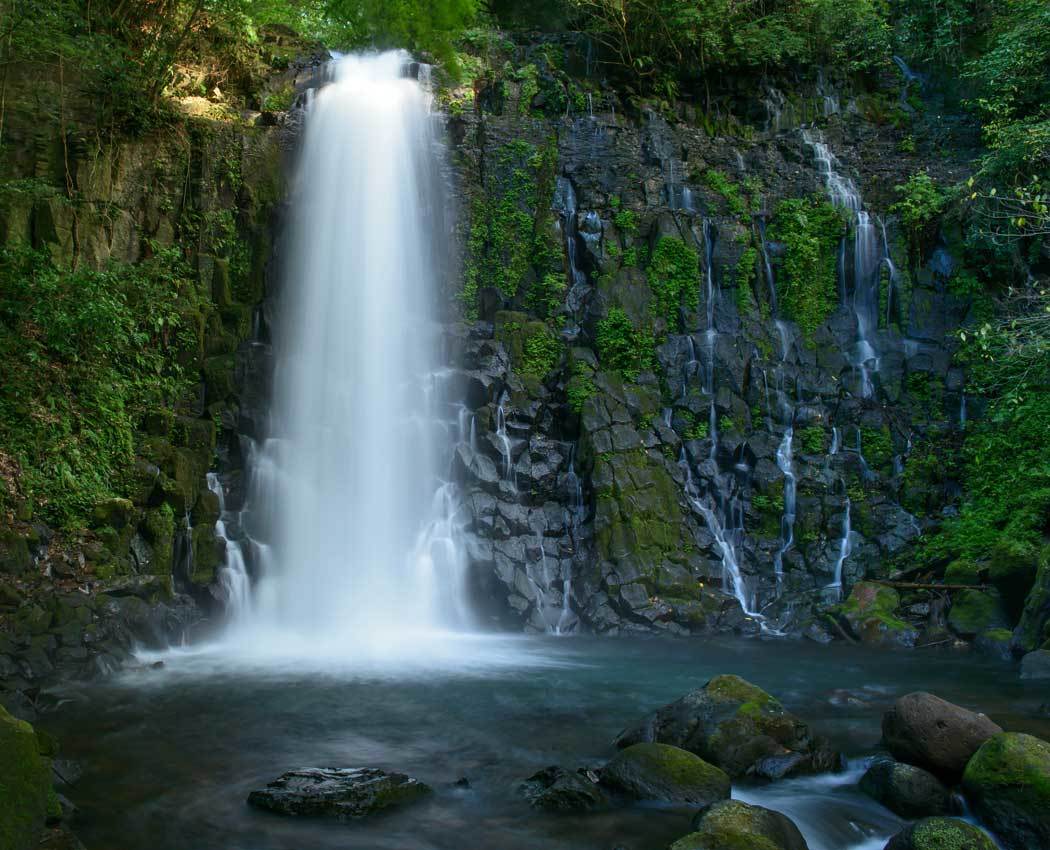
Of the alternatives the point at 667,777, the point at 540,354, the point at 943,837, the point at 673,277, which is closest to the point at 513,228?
the point at 540,354

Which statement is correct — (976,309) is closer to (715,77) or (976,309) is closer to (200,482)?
(715,77)

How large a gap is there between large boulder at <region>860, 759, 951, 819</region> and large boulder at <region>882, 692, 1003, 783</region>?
0.17 meters

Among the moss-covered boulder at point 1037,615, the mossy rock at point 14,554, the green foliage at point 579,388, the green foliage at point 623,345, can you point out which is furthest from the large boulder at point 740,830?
the green foliage at point 623,345

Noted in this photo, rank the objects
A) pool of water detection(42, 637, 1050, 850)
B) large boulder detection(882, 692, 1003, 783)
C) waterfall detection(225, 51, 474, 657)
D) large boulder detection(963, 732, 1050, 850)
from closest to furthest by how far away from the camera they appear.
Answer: large boulder detection(963, 732, 1050, 850) < pool of water detection(42, 637, 1050, 850) < large boulder detection(882, 692, 1003, 783) < waterfall detection(225, 51, 474, 657)

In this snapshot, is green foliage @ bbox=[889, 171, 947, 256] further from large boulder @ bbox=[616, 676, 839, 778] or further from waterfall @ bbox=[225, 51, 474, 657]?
large boulder @ bbox=[616, 676, 839, 778]

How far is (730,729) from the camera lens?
7.95m

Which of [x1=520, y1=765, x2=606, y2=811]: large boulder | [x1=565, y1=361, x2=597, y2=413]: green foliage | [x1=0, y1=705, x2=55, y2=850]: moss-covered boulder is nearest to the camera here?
[x1=0, y1=705, x2=55, y2=850]: moss-covered boulder

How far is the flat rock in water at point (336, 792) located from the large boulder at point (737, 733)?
249 centimetres

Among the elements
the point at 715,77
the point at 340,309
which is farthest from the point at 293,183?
the point at 715,77

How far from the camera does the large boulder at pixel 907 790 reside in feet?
22.5

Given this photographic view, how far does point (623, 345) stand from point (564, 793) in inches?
497

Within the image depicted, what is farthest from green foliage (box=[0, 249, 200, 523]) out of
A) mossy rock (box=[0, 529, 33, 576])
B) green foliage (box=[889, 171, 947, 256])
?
green foliage (box=[889, 171, 947, 256])

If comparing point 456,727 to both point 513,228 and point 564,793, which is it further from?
point 513,228

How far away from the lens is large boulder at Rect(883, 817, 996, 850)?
5664 mm
